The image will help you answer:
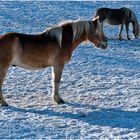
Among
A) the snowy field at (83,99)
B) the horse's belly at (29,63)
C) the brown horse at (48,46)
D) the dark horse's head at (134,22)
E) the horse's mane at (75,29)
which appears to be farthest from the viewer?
the dark horse's head at (134,22)

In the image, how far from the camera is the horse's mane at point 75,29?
8.31m

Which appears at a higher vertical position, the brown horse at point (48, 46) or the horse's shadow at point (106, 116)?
the brown horse at point (48, 46)

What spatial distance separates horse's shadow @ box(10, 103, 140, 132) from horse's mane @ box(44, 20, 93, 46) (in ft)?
4.65

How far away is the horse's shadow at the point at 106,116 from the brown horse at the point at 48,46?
673 mm

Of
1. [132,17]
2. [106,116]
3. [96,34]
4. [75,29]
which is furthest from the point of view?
[132,17]

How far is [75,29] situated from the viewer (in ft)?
27.7

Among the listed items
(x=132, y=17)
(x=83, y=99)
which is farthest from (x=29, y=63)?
(x=132, y=17)

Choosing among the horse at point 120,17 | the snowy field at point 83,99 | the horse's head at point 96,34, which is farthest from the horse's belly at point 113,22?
the horse's head at point 96,34

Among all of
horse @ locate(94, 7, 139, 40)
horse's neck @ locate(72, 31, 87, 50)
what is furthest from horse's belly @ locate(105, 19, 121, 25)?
horse's neck @ locate(72, 31, 87, 50)

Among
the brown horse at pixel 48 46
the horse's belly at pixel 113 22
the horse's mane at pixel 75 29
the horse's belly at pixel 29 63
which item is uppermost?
the horse's mane at pixel 75 29

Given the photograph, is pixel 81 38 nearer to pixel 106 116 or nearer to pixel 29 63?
pixel 29 63

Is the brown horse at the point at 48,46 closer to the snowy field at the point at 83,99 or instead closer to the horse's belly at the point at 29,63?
the horse's belly at the point at 29,63

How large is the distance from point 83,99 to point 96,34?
129 centimetres

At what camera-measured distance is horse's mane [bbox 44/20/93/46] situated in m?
8.31
